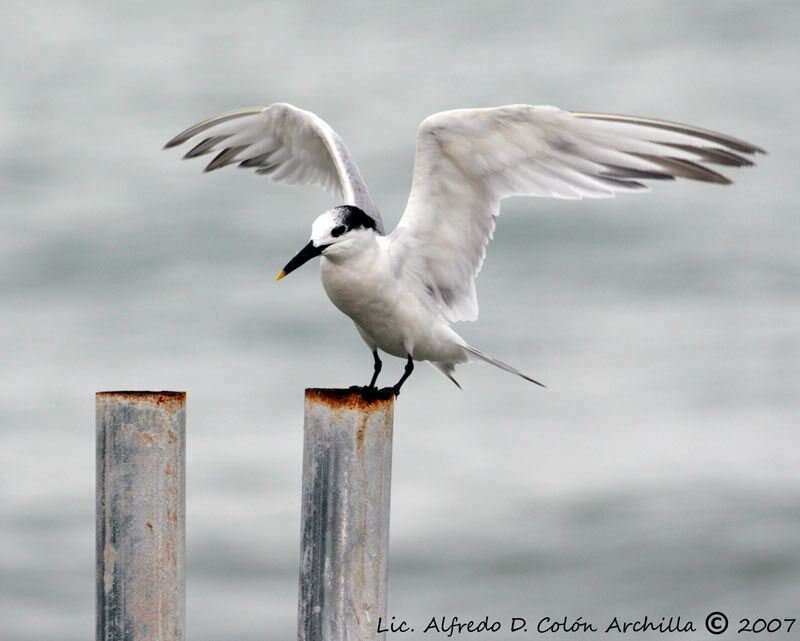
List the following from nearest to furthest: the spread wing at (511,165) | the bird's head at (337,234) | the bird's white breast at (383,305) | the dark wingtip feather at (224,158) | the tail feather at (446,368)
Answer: the spread wing at (511,165) < the bird's head at (337,234) < the bird's white breast at (383,305) < the tail feather at (446,368) < the dark wingtip feather at (224,158)

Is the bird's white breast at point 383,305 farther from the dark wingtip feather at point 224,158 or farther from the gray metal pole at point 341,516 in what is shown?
the dark wingtip feather at point 224,158

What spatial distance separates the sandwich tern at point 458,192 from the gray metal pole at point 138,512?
3.73 ft

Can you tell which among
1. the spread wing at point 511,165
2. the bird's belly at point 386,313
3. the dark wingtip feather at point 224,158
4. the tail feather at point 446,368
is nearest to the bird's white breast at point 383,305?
the bird's belly at point 386,313

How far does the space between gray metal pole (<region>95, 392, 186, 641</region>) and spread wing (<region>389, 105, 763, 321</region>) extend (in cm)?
212

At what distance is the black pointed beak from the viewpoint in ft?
17.6

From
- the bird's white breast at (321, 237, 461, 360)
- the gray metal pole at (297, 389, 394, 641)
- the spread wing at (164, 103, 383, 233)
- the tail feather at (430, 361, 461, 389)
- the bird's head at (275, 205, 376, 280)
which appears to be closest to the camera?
the gray metal pole at (297, 389, 394, 641)

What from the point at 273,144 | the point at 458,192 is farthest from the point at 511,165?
the point at 273,144

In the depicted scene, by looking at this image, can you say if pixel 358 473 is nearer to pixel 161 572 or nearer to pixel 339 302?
pixel 161 572

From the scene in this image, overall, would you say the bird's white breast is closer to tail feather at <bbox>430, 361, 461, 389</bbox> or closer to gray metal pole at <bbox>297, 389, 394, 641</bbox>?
tail feather at <bbox>430, 361, 461, 389</bbox>

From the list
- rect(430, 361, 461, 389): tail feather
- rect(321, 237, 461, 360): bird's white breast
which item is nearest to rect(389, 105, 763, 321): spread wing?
rect(321, 237, 461, 360): bird's white breast

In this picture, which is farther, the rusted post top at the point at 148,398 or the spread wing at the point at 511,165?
the spread wing at the point at 511,165

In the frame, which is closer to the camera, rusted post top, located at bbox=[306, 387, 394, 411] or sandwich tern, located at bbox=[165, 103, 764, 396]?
rusted post top, located at bbox=[306, 387, 394, 411]

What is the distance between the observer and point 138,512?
411cm

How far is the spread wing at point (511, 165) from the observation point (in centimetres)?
530
